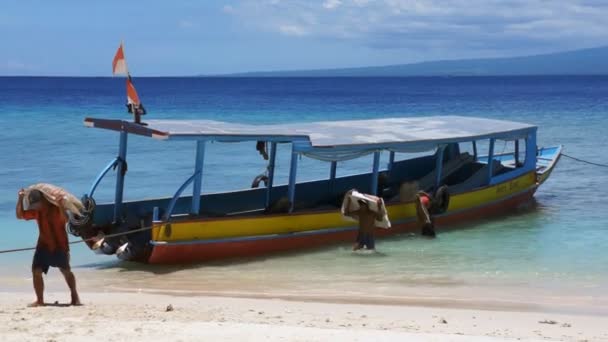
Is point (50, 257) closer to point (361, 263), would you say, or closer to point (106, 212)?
point (106, 212)

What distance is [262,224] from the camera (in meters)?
12.3

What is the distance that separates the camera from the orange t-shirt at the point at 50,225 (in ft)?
27.9

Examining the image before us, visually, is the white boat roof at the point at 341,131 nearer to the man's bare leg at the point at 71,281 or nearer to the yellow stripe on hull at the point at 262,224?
the yellow stripe on hull at the point at 262,224

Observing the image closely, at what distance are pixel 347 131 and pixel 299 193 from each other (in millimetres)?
1413

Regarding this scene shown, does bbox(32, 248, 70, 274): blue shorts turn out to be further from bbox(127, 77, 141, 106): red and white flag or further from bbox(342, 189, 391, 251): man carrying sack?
bbox(342, 189, 391, 251): man carrying sack

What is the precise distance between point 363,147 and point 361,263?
1.83 meters

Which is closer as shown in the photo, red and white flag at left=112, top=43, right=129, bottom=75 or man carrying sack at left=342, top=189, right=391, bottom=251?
red and white flag at left=112, top=43, right=129, bottom=75

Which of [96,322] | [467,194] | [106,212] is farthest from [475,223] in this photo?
[96,322]

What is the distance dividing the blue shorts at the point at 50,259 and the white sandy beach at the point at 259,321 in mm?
402

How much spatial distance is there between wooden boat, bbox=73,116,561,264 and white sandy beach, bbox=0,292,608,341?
4.95ft

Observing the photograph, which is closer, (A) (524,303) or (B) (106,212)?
(A) (524,303)

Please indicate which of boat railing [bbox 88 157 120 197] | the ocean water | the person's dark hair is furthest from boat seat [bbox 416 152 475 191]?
the person's dark hair

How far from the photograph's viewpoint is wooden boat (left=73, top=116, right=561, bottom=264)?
11586mm

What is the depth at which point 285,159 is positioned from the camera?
28.3 meters
